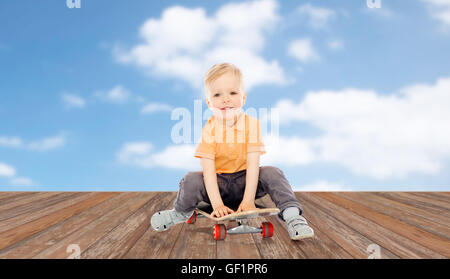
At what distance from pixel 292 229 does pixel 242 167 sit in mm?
443

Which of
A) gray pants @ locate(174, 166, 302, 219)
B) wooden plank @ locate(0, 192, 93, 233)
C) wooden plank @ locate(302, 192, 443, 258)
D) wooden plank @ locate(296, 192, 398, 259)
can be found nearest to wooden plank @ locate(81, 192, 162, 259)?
gray pants @ locate(174, 166, 302, 219)

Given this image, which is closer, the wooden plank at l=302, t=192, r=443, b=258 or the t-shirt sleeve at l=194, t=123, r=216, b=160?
the wooden plank at l=302, t=192, r=443, b=258

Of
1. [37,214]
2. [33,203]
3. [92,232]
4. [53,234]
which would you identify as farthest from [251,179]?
[33,203]

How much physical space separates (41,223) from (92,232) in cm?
44

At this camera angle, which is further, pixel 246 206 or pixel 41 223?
pixel 41 223

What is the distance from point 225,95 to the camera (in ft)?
5.51

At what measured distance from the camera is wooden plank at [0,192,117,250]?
167 centimetres

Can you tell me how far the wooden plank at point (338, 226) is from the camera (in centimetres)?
145

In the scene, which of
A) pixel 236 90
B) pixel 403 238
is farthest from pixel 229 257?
pixel 403 238

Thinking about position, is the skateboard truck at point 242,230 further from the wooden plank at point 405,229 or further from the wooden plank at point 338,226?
the wooden plank at point 405,229

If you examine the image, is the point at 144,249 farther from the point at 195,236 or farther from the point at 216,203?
the point at 216,203

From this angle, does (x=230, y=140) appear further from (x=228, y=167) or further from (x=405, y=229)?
(x=405, y=229)

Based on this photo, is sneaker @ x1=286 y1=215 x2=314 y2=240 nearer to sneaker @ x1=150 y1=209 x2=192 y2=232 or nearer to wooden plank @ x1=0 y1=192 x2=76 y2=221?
sneaker @ x1=150 y1=209 x2=192 y2=232

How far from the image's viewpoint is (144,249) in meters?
1.43
